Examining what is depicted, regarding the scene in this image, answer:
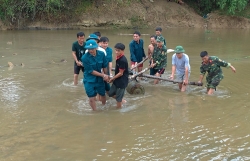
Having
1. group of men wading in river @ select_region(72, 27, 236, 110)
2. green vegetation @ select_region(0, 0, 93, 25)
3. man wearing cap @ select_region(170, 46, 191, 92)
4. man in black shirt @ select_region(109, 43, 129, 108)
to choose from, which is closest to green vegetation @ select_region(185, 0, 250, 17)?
green vegetation @ select_region(0, 0, 93, 25)

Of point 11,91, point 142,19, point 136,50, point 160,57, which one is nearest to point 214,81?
point 160,57

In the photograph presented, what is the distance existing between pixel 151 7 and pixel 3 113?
728 inches

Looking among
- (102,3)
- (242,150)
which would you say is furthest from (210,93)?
(102,3)

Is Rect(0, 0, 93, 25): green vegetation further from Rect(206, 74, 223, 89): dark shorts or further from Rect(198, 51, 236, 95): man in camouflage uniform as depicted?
Rect(206, 74, 223, 89): dark shorts

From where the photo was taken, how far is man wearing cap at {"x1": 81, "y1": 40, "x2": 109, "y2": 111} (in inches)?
217

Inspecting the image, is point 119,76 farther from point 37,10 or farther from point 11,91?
point 37,10

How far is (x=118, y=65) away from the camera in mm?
5699

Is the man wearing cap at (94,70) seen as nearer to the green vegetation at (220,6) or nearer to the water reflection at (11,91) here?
the water reflection at (11,91)

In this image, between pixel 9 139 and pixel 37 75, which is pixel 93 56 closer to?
pixel 9 139

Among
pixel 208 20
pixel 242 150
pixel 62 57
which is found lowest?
pixel 242 150

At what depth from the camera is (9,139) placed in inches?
184

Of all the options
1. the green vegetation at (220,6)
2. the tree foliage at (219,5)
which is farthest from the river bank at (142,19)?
the tree foliage at (219,5)

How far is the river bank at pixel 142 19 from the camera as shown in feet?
67.1

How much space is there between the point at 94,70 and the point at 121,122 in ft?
3.40
